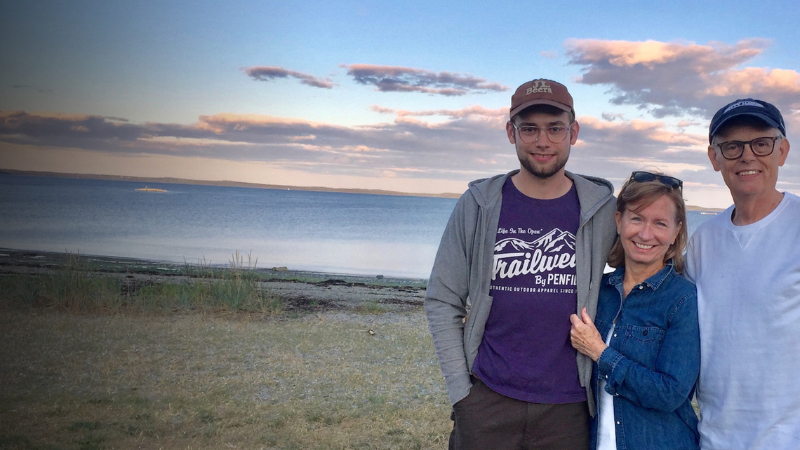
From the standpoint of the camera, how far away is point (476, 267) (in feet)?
8.91

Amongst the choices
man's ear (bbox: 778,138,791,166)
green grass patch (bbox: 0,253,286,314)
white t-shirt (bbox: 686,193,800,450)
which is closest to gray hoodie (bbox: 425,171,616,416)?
white t-shirt (bbox: 686,193,800,450)

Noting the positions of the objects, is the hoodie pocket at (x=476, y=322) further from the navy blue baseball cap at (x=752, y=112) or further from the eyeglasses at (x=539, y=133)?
the navy blue baseball cap at (x=752, y=112)

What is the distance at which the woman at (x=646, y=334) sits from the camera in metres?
2.26

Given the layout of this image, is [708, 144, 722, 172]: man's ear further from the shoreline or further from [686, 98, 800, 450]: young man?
the shoreline

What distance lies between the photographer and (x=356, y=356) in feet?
25.8

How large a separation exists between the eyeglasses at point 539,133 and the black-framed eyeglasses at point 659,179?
36cm

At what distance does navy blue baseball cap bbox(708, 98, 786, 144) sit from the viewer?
7.36 ft

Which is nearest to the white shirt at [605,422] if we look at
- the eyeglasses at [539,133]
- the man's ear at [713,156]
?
the man's ear at [713,156]

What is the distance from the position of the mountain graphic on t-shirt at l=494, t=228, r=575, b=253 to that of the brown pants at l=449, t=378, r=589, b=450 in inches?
25.2

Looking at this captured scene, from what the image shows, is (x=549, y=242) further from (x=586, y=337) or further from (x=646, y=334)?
(x=646, y=334)

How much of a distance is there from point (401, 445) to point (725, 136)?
3726 millimetres

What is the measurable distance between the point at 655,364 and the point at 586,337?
27cm

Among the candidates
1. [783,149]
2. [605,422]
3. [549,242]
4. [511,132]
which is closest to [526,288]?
[549,242]

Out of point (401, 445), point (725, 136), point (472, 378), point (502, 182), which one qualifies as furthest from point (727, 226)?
point (401, 445)
